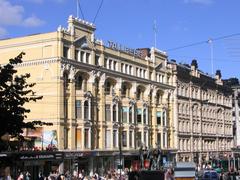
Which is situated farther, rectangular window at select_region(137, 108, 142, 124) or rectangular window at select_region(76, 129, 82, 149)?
rectangular window at select_region(137, 108, 142, 124)

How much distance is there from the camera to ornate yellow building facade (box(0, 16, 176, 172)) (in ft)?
201

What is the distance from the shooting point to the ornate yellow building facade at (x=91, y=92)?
2413 inches

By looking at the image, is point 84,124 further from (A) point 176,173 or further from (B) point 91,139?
(A) point 176,173

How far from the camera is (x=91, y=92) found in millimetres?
66625

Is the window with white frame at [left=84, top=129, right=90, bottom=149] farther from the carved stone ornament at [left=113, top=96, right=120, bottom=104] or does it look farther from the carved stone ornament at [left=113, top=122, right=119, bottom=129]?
the carved stone ornament at [left=113, top=96, right=120, bottom=104]

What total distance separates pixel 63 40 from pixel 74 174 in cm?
1450

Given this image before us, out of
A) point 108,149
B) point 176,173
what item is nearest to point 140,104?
point 108,149

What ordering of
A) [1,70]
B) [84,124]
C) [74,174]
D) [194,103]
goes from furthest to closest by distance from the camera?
[194,103], [84,124], [74,174], [1,70]

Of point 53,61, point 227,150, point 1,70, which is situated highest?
point 53,61

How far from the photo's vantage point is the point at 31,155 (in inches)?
2167

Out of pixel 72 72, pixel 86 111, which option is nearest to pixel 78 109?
pixel 86 111

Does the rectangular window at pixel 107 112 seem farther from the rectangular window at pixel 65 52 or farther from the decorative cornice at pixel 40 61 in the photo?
the decorative cornice at pixel 40 61

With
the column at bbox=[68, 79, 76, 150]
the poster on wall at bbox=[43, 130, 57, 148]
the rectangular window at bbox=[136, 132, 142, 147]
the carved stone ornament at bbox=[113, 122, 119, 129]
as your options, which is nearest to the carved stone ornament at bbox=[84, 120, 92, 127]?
the column at bbox=[68, 79, 76, 150]

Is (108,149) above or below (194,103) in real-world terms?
below
